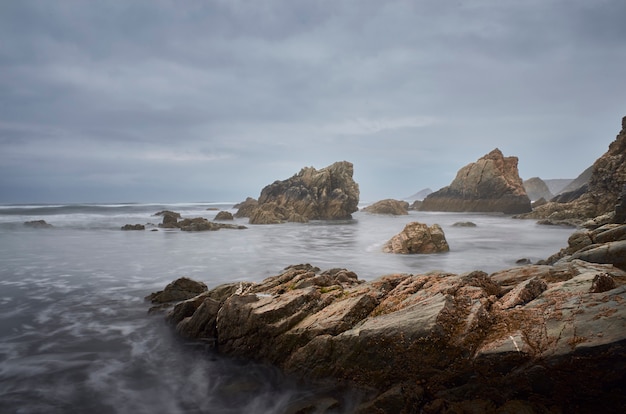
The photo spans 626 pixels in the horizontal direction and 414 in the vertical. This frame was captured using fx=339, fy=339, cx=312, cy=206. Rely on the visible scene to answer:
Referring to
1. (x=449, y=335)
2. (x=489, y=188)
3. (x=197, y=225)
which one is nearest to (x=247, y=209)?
(x=197, y=225)

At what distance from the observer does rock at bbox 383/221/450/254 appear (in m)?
23.0

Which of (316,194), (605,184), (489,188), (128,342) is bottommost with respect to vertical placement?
(128,342)

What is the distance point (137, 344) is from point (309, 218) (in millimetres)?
56658

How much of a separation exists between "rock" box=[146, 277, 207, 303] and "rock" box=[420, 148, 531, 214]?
8337 cm

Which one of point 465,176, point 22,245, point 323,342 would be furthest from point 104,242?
point 465,176

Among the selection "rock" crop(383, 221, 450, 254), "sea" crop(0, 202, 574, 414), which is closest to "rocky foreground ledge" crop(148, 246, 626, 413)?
"sea" crop(0, 202, 574, 414)

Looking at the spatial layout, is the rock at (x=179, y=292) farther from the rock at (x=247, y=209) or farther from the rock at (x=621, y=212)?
the rock at (x=247, y=209)

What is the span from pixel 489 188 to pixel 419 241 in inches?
2878

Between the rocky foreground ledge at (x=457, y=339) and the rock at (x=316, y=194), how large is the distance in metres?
51.3

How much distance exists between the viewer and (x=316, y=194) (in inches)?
2707

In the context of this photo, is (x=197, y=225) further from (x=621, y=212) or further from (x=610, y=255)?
(x=610, y=255)

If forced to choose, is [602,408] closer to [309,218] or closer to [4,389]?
[4,389]

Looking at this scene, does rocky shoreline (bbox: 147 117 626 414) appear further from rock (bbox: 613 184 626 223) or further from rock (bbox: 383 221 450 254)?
rock (bbox: 383 221 450 254)

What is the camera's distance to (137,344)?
380 inches
